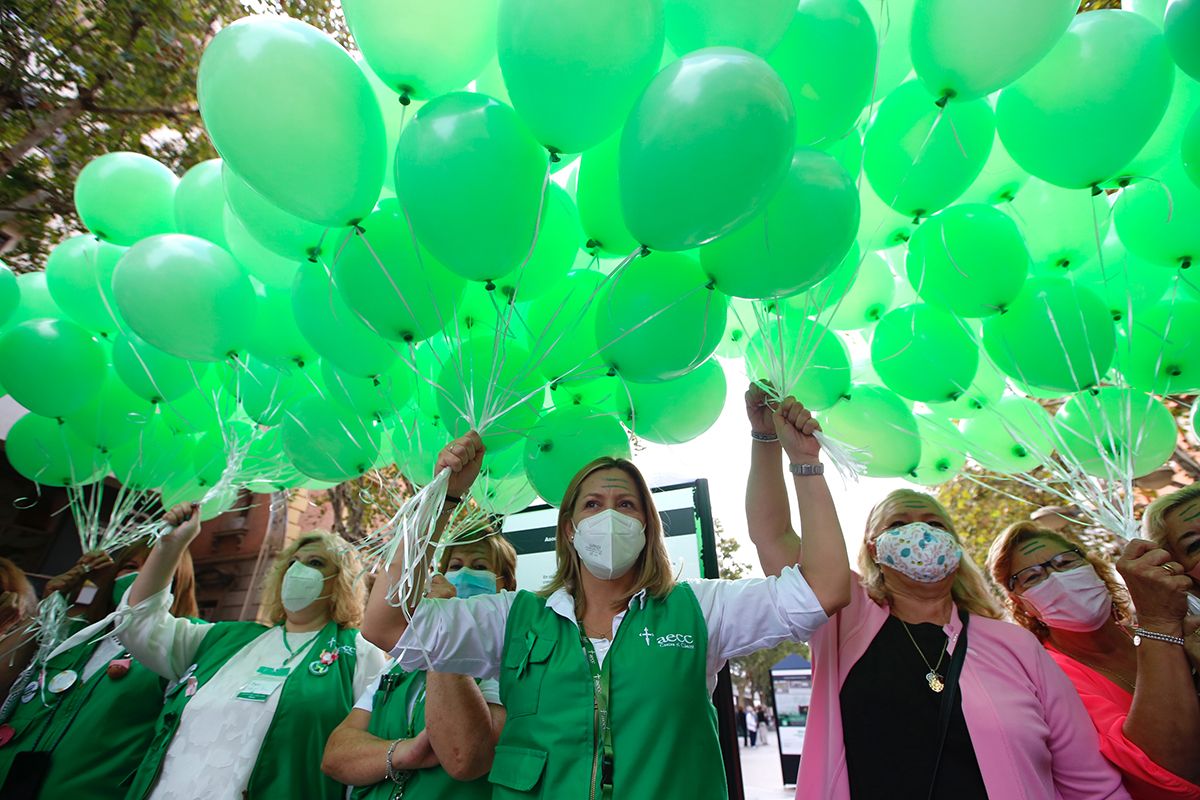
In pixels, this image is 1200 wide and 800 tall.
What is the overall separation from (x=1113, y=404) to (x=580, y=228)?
229cm

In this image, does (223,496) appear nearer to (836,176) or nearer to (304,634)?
(304,634)

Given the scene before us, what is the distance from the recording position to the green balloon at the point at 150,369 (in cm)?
289

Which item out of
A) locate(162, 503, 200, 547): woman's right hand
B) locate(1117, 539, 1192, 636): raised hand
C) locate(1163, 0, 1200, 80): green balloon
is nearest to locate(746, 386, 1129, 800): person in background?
locate(1117, 539, 1192, 636): raised hand

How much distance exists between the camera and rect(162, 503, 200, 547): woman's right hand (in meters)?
2.87

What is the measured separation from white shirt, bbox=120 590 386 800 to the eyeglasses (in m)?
2.42

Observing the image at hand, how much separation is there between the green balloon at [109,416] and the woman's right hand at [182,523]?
607 millimetres

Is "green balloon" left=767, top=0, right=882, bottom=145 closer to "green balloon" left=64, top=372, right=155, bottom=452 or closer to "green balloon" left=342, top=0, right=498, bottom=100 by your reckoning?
"green balloon" left=342, top=0, right=498, bottom=100

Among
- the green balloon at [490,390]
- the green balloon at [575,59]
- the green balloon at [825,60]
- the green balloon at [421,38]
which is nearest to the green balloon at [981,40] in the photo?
the green balloon at [825,60]

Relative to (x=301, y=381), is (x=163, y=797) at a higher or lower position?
lower

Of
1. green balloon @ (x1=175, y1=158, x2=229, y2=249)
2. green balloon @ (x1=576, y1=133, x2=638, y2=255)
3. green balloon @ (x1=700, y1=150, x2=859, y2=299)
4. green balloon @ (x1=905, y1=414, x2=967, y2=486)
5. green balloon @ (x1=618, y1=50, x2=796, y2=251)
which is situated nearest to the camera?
green balloon @ (x1=618, y1=50, x2=796, y2=251)

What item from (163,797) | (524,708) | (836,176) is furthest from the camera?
(163,797)

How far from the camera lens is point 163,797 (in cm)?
230

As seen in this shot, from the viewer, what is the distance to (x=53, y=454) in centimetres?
335

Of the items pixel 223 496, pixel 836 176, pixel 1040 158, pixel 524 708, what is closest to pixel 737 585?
pixel 524 708
